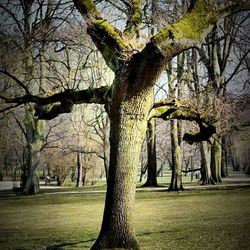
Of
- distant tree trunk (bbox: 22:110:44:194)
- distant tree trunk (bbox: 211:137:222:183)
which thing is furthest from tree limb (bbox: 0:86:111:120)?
distant tree trunk (bbox: 211:137:222:183)

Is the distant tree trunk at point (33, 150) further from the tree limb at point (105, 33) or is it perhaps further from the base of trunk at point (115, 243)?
the base of trunk at point (115, 243)

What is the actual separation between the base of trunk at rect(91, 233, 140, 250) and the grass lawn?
0.73 metres

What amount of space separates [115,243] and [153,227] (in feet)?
12.0

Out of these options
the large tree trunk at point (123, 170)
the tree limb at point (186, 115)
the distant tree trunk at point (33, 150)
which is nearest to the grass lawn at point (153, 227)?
the large tree trunk at point (123, 170)

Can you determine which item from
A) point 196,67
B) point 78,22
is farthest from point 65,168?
point 78,22

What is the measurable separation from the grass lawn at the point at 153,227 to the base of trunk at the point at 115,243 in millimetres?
734

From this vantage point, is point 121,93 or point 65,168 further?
point 65,168

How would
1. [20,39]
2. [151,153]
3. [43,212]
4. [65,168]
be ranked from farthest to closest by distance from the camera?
[65,168]
[151,153]
[43,212]
[20,39]

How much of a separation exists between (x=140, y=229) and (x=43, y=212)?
6312mm

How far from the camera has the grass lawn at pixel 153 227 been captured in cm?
831

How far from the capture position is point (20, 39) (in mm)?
13391

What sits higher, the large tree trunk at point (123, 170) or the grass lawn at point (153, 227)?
the large tree trunk at point (123, 170)

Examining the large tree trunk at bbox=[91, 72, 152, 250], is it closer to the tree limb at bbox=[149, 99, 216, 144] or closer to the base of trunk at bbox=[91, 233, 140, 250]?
the base of trunk at bbox=[91, 233, 140, 250]

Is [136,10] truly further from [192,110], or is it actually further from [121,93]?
[192,110]
